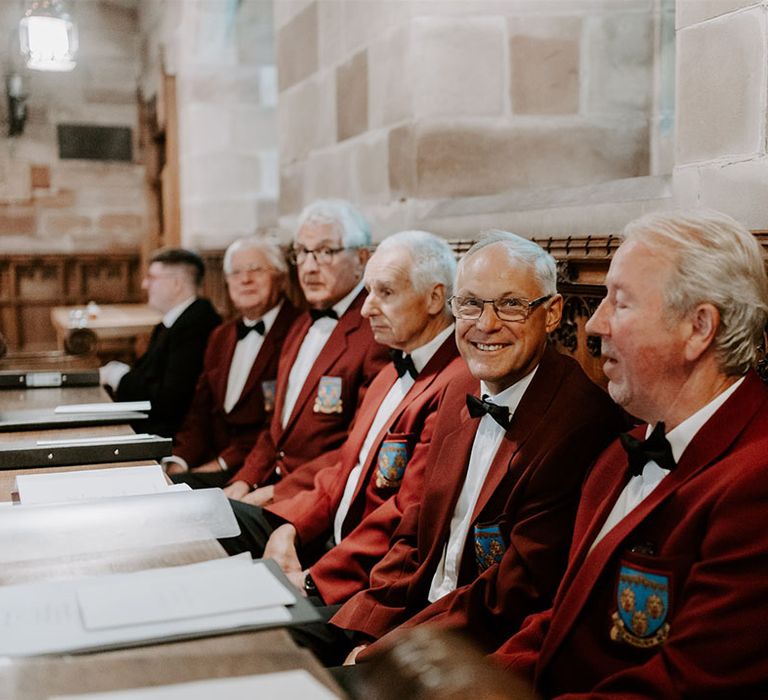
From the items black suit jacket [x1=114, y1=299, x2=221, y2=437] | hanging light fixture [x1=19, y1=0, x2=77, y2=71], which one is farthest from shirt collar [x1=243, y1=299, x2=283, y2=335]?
hanging light fixture [x1=19, y1=0, x2=77, y2=71]

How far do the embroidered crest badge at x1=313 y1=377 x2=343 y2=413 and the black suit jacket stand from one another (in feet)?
4.32

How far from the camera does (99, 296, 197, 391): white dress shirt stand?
4672 mm

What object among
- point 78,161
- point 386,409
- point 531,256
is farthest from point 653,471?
point 78,161

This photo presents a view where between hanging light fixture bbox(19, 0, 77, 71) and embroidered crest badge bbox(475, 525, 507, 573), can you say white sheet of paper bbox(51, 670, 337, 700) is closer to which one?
embroidered crest badge bbox(475, 525, 507, 573)

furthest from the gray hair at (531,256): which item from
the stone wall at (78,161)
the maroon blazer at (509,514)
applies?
the stone wall at (78,161)

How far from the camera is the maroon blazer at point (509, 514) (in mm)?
2047

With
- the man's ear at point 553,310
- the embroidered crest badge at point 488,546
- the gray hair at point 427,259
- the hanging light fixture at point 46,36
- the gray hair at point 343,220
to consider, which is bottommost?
the embroidered crest badge at point 488,546

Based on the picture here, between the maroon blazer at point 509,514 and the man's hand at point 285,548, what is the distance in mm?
562

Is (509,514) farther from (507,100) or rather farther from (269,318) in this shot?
(269,318)

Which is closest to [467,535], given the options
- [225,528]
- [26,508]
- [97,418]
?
[225,528]

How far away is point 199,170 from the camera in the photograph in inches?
296

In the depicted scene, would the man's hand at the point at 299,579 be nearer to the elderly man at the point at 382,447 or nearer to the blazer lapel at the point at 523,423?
the elderly man at the point at 382,447

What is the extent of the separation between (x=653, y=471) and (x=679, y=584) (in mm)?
240

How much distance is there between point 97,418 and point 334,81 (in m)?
2.23
